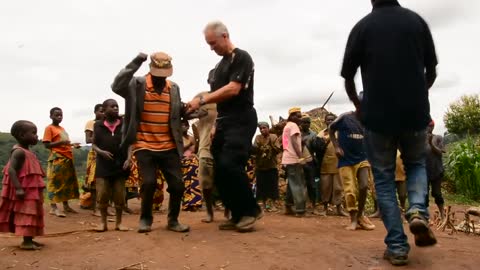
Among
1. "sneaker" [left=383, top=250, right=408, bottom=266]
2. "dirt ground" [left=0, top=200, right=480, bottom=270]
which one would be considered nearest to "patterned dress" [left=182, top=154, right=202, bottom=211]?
"dirt ground" [left=0, top=200, right=480, bottom=270]

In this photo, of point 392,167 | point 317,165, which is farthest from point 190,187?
point 392,167

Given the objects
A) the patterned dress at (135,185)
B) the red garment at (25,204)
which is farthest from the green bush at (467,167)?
the red garment at (25,204)

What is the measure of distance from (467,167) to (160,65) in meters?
9.67

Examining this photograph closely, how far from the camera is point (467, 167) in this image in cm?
1231

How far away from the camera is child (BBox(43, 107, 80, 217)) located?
25.3ft

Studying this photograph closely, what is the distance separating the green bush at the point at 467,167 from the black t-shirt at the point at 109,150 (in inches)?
359

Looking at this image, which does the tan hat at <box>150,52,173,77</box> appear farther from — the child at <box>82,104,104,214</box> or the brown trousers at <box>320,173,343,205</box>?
the brown trousers at <box>320,173,343,205</box>

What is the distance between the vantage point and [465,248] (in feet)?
13.9

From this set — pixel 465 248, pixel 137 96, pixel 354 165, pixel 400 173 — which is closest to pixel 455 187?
pixel 400 173

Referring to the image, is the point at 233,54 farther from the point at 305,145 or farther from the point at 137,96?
the point at 305,145

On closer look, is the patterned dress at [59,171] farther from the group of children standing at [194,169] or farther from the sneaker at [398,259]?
the sneaker at [398,259]

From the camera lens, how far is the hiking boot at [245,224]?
16.3ft

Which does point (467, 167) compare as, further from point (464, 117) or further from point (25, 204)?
point (464, 117)

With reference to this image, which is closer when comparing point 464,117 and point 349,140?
point 349,140
